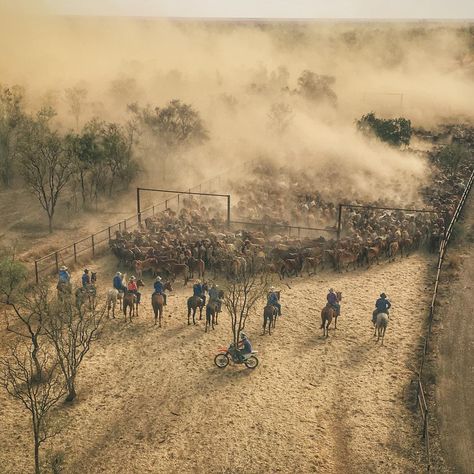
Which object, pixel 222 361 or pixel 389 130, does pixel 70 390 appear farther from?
pixel 389 130

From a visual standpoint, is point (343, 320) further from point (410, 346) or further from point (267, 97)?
point (267, 97)

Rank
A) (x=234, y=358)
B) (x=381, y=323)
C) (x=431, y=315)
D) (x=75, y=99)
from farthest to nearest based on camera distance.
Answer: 1. (x=75, y=99)
2. (x=431, y=315)
3. (x=381, y=323)
4. (x=234, y=358)

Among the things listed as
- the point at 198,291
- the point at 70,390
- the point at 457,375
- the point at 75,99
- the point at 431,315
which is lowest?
the point at 457,375

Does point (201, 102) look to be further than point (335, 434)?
Yes

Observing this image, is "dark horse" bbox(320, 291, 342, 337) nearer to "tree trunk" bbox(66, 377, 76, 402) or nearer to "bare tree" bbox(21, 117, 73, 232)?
"tree trunk" bbox(66, 377, 76, 402)

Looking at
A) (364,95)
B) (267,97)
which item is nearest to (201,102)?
(267,97)

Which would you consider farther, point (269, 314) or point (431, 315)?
point (431, 315)

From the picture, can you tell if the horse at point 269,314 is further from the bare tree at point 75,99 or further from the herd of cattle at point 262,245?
the bare tree at point 75,99

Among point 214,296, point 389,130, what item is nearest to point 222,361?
point 214,296
